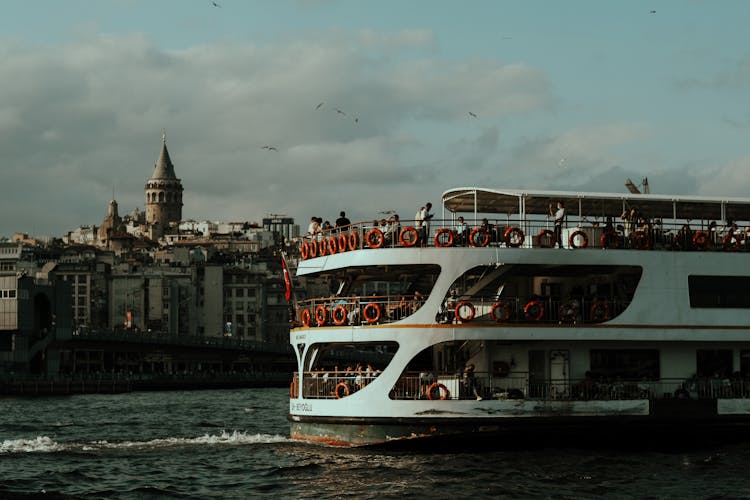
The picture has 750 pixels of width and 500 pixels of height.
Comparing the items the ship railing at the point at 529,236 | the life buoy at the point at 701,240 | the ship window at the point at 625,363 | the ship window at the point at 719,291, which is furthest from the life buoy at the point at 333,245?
the life buoy at the point at 701,240

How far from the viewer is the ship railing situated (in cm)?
2886

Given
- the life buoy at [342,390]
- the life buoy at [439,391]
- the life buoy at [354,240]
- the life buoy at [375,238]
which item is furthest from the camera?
the life buoy at [354,240]

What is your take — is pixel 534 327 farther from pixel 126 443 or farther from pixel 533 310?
pixel 126 443

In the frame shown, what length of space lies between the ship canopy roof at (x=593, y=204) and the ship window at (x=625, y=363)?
3384 millimetres

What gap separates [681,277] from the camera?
29.9 metres

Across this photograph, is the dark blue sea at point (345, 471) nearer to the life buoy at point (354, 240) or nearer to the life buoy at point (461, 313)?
the life buoy at point (461, 313)

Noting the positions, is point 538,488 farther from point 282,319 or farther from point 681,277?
point 282,319

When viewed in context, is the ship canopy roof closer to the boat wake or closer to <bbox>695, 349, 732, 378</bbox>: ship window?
<bbox>695, 349, 732, 378</bbox>: ship window

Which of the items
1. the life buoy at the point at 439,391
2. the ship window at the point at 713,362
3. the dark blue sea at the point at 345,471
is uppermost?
the ship window at the point at 713,362

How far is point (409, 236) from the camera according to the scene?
28719 mm

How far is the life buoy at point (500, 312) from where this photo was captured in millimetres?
28339

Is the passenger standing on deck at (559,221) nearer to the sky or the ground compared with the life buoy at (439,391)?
nearer to the sky

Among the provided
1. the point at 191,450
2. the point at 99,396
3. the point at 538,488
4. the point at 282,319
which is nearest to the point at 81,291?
the point at 282,319

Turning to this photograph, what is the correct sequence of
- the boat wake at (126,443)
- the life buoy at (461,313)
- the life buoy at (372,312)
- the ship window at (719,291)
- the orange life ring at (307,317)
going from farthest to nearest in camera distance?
the boat wake at (126,443) < the orange life ring at (307,317) < the ship window at (719,291) < the life buoy at (372,312) < the life buoy at (461,313)
